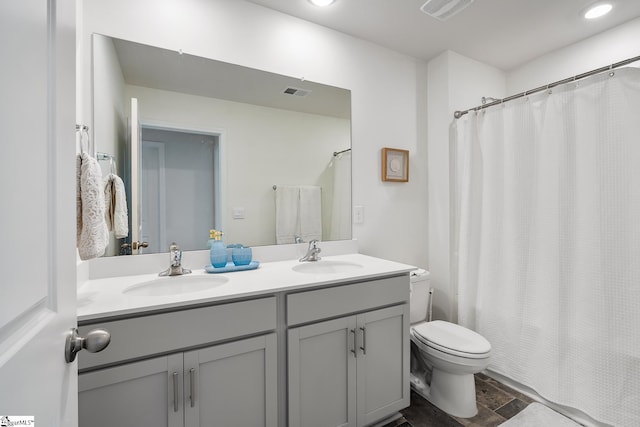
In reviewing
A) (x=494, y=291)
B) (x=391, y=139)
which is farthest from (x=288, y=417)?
(x=391, y=139)

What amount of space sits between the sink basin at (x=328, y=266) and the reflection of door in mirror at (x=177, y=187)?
2.01 ft

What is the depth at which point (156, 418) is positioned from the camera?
101 centimetres

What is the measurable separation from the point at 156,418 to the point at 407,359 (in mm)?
1228

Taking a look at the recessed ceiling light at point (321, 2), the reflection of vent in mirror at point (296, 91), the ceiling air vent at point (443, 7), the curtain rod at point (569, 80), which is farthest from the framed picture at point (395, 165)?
the recessed ceiling light at point (321, 2)

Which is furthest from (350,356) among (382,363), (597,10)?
(597,10)

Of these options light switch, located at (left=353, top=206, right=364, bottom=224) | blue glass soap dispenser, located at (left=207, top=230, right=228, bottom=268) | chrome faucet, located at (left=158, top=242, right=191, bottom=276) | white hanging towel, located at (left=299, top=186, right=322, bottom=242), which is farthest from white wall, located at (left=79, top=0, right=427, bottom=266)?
blue glass soap dispenser, located at (left=207, top=230, right=228, bottom=268)

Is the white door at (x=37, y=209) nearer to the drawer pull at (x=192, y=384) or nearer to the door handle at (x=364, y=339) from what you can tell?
the drawer pull at (x=192, y=384)

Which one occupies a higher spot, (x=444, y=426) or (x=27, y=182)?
(x=27, y=182)

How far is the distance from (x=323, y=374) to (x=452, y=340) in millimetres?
857

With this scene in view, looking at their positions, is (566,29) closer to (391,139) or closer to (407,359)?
(391,139)

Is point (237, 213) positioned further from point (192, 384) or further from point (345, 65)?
point (345, 65)

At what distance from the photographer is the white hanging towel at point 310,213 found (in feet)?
6.31

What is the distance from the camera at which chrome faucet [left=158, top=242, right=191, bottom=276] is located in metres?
1.43

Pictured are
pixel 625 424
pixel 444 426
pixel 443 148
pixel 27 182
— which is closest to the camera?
pixel 27 182
